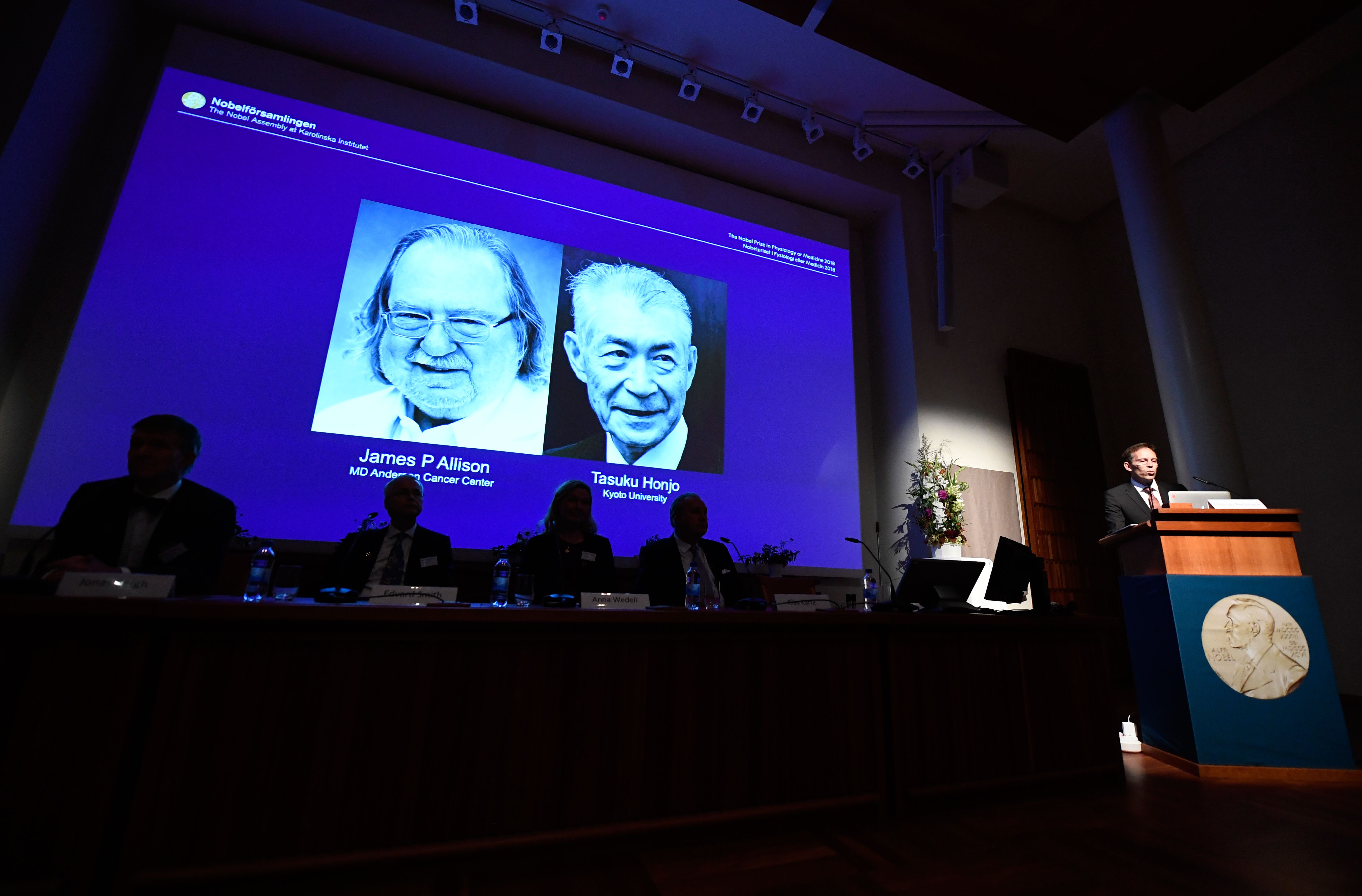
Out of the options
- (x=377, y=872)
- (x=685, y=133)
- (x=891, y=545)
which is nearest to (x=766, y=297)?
(x=685, y=133)

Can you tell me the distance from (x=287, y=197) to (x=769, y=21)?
344 centimetres

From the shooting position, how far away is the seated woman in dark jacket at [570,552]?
2613 mm

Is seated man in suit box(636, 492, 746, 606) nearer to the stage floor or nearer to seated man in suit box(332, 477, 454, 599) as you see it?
seated man in suit box(332, 477, 454, 599)

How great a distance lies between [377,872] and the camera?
133 cm

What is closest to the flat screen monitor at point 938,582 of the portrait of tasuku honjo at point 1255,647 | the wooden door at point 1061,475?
the portrait of tasuku honjo at point 1255,647

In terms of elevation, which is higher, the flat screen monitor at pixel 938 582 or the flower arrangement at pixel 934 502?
the flower arrangement at pixel 934 502

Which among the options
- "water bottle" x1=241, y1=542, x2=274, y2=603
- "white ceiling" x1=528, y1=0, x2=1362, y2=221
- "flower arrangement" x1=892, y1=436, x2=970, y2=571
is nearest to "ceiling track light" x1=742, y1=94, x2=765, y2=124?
"white ceiling" x1=528, y1=0, x2=1362, y2=221

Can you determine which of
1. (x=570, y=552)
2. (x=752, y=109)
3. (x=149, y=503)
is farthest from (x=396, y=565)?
(x=752, y=109)

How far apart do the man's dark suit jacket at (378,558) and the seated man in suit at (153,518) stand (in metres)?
0.53

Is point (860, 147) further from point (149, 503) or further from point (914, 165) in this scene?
point (149, 503)

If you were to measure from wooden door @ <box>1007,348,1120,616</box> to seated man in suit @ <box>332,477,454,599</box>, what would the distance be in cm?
471

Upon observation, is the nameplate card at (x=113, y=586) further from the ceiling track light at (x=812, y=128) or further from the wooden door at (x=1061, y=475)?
the wooden door at (x=1061, y=475)

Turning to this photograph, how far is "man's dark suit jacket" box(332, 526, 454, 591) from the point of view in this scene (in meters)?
2.48

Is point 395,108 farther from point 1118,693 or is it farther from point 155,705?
point 1118,693
